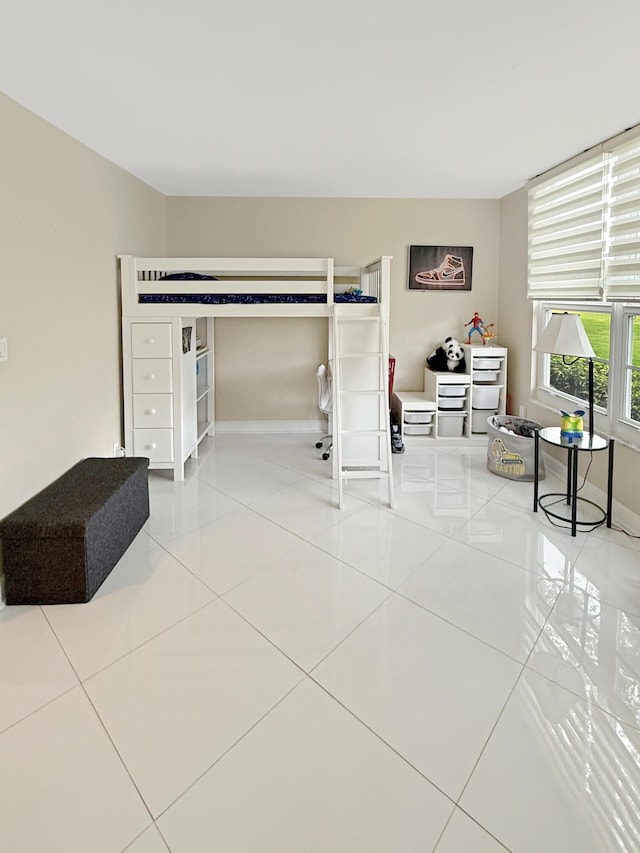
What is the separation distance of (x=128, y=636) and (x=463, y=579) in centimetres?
154

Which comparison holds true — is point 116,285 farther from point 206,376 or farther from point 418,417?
point 418,417

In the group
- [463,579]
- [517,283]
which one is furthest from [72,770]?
[517,283]

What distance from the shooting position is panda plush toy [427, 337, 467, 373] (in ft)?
16.4

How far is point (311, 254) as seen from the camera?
5.21 meters

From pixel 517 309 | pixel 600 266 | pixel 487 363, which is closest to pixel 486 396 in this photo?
pixel 487 363

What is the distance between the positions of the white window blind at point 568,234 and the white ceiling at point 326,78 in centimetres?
26

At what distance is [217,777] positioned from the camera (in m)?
1.47

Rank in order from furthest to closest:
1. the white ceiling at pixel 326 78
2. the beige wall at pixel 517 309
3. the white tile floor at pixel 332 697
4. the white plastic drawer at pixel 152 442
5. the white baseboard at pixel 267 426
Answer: the white baseboard at pixel 267 426
the beige wall at pixel 517 309
the white plastic drawer at pixel 152 442
the white ceiling at pixel 326 78
the white tile floor at pixel 332 697

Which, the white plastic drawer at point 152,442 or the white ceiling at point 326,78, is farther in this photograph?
the white plastic drawer at point 152,442

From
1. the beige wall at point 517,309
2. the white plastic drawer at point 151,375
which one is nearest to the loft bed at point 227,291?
the white plastic drawer at point 151,375

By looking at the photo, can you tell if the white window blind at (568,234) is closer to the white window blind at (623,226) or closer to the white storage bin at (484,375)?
the white window blind at (623,226)

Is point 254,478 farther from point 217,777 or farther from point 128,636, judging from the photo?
point 217,777

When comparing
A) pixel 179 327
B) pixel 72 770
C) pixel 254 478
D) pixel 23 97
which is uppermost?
pixel 23 97

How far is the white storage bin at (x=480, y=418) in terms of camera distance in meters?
4.95
